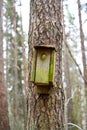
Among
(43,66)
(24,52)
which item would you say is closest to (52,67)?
(43,66)

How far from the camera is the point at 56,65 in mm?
Result: 3082

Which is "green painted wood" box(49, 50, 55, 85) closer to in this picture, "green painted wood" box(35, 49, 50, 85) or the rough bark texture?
"green painted wood" box(35, 49, 50, 85)

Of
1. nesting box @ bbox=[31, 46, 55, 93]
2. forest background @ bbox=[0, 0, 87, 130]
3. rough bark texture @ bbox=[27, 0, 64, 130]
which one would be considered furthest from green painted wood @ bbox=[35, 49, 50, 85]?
forest background @ bbox=[0, 0, 87, 130]

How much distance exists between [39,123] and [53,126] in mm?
146

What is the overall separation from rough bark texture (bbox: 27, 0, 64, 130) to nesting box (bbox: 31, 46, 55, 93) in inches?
6.6

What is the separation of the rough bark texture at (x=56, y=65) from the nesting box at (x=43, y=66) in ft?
0.55

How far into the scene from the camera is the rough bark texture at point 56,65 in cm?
295

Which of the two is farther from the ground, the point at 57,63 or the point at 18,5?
the point at 18,5

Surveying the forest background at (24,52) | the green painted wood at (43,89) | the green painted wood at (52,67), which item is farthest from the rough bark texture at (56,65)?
the forest background at (24,52)

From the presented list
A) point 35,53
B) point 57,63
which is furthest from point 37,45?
point 57,63

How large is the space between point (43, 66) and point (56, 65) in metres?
0.24

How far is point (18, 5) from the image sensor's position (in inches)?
558

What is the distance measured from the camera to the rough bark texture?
2947 millimetres

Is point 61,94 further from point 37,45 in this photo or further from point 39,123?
point 37,45
